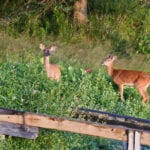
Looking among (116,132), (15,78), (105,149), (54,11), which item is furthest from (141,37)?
(116,132)

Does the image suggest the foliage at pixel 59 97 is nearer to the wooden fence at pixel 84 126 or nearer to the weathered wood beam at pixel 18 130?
the weathered wood beam at pixel 18 130

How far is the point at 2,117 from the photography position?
26.6 ft

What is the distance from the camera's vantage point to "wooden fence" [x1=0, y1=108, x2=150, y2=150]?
7.34 m

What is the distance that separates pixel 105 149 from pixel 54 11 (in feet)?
32.0

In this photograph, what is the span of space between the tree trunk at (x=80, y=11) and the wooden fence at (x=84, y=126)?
9.25 m

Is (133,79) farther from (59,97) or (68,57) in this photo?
(68,57)

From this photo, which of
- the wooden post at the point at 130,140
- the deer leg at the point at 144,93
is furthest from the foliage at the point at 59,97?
the wooden post at the point at 130,140

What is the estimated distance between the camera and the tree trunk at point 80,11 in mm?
17875

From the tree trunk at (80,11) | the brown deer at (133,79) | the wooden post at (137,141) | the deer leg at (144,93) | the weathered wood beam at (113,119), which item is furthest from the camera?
the tree trunk at (80,11)

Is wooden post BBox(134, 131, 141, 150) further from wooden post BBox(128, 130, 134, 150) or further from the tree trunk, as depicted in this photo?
the tree trunk

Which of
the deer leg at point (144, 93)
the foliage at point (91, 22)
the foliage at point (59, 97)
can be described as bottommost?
the foliage at point (59, 97)

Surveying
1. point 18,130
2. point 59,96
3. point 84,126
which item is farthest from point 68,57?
point 84,126

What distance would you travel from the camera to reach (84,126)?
7.61 meters

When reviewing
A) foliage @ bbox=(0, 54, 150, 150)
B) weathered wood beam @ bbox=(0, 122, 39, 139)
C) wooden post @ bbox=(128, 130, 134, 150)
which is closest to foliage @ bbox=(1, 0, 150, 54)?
foliage @ bbox=(0, 54, 150, 150)
